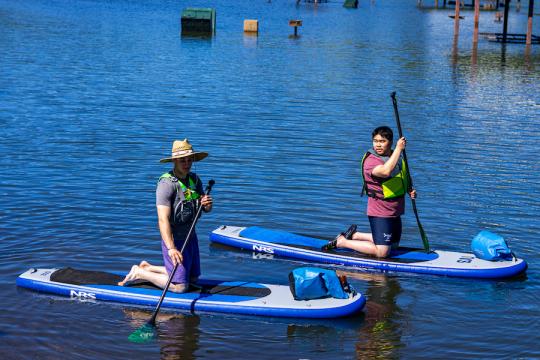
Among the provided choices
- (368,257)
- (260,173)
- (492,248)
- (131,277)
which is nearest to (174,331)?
(131,277)

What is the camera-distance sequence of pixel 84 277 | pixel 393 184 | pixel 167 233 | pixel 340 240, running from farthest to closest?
pixel 340 240
pixel 393 184
pixel 84 277
pixel 167 233

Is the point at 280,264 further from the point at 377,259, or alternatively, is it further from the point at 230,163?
the point at 230,163

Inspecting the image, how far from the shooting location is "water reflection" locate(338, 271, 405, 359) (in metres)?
9.41

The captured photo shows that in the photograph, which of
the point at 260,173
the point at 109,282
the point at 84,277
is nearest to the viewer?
the point at 109,282

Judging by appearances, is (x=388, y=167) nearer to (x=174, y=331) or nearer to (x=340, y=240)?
(x=340, y=240)

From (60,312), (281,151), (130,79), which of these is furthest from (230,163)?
(130,79)

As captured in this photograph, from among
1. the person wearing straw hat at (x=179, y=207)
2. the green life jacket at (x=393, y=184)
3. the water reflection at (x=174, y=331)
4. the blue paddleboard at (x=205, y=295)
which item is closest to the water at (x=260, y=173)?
the water reflection at (x=174, y=331)

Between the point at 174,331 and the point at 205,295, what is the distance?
1.98ft

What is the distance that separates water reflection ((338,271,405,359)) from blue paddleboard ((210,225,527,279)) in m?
0.22

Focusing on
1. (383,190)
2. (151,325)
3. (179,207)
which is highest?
(179,207)

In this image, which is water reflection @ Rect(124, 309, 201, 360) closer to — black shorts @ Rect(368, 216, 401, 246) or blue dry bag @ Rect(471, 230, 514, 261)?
black shorts @ Rect(368, 216, 401, 246)

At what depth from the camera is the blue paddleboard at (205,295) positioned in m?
9.88

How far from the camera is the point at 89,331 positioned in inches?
378

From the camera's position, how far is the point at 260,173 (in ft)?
56.4
